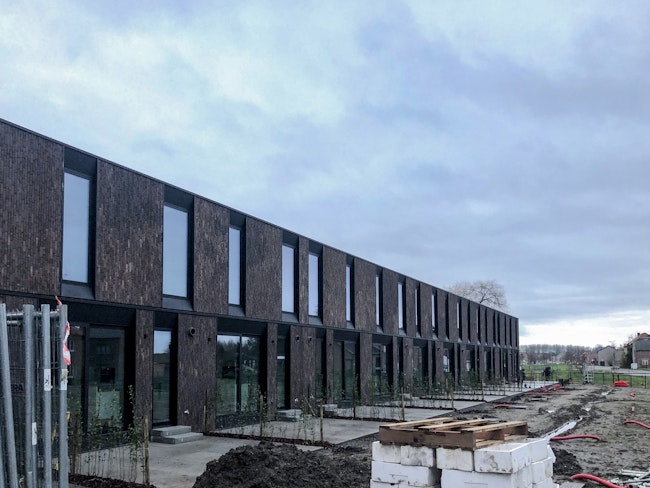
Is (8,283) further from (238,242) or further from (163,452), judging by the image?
(238,242)

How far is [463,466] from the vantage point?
7152 millimetres

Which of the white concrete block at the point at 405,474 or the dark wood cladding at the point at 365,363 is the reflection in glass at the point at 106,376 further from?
the dark wood cladding at the point at 365,363

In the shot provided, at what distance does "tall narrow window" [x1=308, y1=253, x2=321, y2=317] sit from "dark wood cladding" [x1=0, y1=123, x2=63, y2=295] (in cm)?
1148

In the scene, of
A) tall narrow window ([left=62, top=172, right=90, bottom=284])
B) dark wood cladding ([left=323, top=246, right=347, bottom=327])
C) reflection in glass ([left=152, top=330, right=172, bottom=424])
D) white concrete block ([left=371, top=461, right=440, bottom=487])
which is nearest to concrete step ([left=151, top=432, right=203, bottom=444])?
reflection in glass ([left=152, top=330, right=172, bottom=424])

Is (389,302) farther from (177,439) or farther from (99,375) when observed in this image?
(99,375)

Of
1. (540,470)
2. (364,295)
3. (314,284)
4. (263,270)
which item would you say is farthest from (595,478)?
(364,295)

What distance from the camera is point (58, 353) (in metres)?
6.52

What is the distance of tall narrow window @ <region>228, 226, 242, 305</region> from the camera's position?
18406 mm

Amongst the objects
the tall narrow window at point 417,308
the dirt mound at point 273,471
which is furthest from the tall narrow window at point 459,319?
the dirt mound at point 273,471

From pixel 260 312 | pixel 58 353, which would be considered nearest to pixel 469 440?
pixel 58 353

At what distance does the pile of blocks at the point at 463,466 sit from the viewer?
6953 mm

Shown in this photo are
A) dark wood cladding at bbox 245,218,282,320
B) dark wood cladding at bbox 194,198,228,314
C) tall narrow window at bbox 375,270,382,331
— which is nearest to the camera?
dark wood cladding at bbox 194,198,228,314

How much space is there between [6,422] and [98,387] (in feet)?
23.4

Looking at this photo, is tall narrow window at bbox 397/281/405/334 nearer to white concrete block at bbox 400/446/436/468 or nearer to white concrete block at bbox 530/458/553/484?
white concrete block at bbox 530/458/553/484
